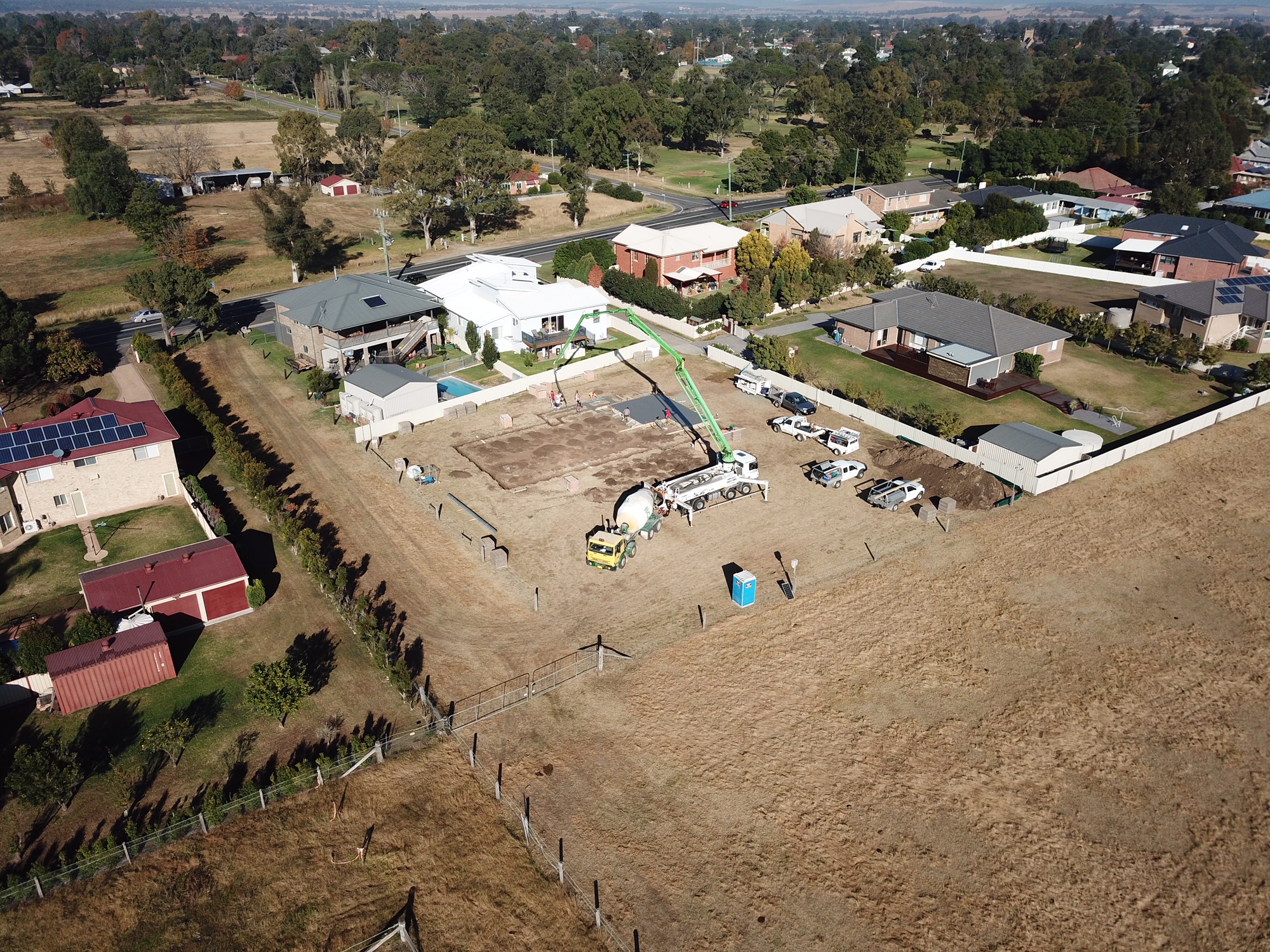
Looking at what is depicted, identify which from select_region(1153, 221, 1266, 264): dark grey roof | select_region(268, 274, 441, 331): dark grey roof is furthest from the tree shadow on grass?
select_region(1153, 221, 1266, 264): dark grey roof

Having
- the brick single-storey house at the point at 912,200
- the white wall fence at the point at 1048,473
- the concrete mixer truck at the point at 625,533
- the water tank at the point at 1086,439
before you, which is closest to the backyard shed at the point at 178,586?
the concrete mixer truck at the point at 625,533

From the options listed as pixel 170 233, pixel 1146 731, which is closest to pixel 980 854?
pixel 1146 731

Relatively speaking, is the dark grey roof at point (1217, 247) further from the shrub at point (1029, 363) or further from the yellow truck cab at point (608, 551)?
the yellow truck cab at point (608, 551)

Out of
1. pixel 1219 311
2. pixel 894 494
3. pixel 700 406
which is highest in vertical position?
pixel 1219 311

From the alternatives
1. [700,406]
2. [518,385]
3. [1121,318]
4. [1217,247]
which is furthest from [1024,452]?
[1217,247]

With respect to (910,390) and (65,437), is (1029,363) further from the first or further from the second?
(65,437)

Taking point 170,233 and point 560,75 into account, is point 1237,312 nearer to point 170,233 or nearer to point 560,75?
point 170,233
